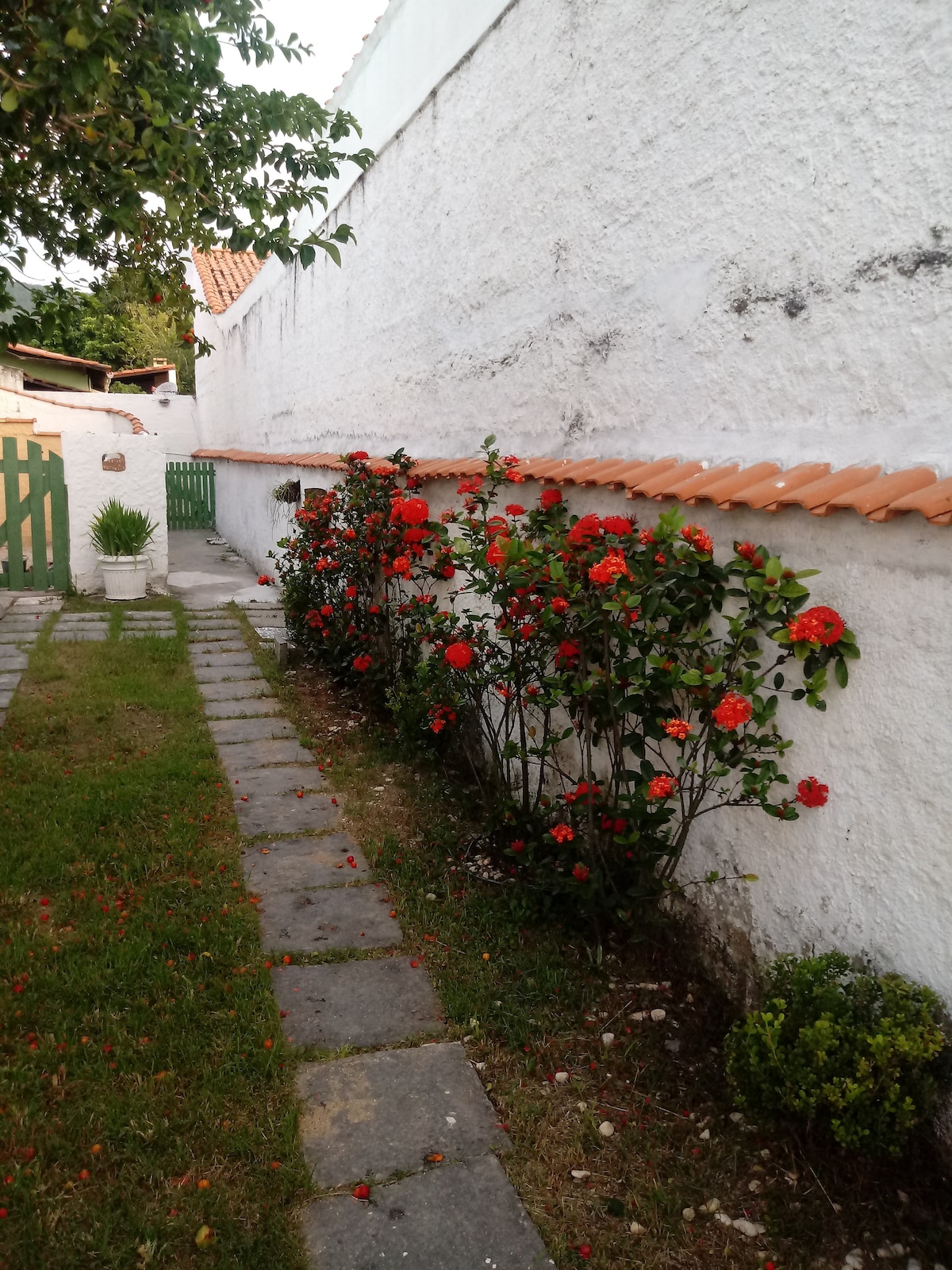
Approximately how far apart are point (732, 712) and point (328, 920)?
74.0 inches

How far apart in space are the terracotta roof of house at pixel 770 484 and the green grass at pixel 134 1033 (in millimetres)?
2125

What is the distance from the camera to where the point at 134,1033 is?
2746 millimetres

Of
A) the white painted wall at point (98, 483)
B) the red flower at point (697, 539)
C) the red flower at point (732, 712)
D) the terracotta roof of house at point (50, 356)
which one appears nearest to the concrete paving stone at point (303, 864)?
the red flower at point (732, 712)

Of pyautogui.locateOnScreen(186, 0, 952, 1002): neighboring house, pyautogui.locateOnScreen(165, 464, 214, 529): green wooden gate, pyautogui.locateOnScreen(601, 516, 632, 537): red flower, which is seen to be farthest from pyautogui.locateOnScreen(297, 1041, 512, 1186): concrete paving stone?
pyautogui.locateOnScreen(165, 464, 214, 529): green wooden gate

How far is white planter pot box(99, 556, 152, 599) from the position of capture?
8.87m

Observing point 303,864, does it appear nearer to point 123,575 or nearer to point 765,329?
point 765,329

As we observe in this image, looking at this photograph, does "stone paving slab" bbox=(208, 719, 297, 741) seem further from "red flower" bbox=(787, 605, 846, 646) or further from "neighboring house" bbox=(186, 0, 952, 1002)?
"red flower" bbox=(787, 605, 846, 646)

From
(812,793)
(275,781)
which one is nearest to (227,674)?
(275,781)

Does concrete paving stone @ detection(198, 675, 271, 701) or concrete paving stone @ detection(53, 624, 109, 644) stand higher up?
concrete paving stone @ detection(53, 624, 109, 644)

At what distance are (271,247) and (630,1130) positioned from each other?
363 centimetres

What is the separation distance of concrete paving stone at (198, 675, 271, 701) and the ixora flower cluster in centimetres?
205

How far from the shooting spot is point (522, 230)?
4508 mm

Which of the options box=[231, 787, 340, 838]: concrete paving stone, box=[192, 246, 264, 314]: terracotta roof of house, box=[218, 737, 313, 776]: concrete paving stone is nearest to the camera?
box=[231, 787, 340, 838]: concrete paving stone

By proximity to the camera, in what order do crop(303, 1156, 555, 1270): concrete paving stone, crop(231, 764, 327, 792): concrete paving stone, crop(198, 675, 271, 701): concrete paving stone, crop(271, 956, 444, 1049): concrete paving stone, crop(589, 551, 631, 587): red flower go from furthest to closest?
crop(198, 675, 271, 701): concrete paving stone, crop(231, 764, 327, 792): concrete paving stone, crop(271, 956, 444, 1049): concrete paving stone, crop(589, 551, 631, 587): red flower, crop(303, 1156, 555, 1270): concrete paving stone
